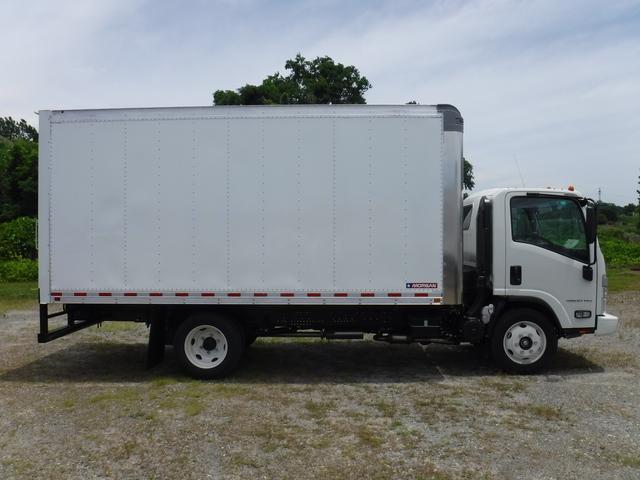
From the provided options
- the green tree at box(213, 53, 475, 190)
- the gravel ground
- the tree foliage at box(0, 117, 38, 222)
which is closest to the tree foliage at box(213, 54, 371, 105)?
the green tree at box(213, 53, 475, 190)

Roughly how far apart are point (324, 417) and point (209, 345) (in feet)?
6.75

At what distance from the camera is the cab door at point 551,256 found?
6801 millimetres

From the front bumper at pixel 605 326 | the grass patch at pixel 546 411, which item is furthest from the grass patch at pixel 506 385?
the front bumper at pixel 605 326

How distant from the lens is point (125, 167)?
21.7ft

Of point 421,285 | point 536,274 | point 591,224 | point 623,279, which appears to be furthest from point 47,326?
point 623,279

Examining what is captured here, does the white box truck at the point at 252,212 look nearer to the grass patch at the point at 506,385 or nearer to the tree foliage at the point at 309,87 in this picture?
the grass patch at the point at 506,385

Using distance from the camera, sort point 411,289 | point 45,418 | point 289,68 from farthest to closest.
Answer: point 289,68
point 411,289
point 45,418

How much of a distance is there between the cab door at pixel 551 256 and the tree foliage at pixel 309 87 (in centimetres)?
2558

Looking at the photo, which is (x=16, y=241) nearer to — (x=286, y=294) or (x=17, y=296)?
(x=17, y=296)

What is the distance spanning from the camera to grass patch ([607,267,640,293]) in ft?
51.1

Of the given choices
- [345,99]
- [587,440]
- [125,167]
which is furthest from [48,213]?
[345,99]

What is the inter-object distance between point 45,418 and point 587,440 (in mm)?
5298

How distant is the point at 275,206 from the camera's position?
653 cm

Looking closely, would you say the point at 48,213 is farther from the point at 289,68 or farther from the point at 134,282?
the point at 289,68
